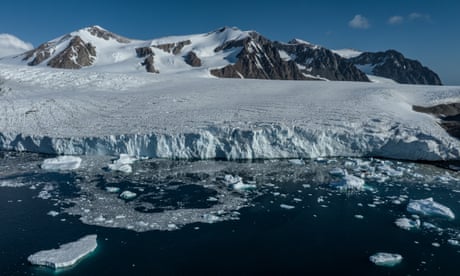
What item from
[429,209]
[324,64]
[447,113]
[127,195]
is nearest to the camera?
[429,209]

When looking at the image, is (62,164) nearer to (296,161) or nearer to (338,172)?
(296,161)

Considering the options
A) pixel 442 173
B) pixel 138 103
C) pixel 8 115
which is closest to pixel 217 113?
pixel 138 103

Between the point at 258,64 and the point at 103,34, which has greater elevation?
the point at 103,34

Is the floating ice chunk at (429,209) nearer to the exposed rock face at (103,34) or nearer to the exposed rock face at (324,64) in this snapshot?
the exposed rock face at (324,64)

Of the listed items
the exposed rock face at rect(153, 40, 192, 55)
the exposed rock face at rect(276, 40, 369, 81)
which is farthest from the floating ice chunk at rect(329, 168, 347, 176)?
the exposed rock face at rect(276, 40, 369, 81)

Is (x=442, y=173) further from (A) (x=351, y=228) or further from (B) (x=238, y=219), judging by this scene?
(B) (x=238, y=219)

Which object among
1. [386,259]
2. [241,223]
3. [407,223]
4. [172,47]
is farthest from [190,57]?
[386,259]

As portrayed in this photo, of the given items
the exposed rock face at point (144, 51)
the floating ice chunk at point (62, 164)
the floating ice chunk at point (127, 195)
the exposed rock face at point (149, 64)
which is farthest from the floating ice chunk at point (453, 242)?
the exposed rock face at point (144, 51)
